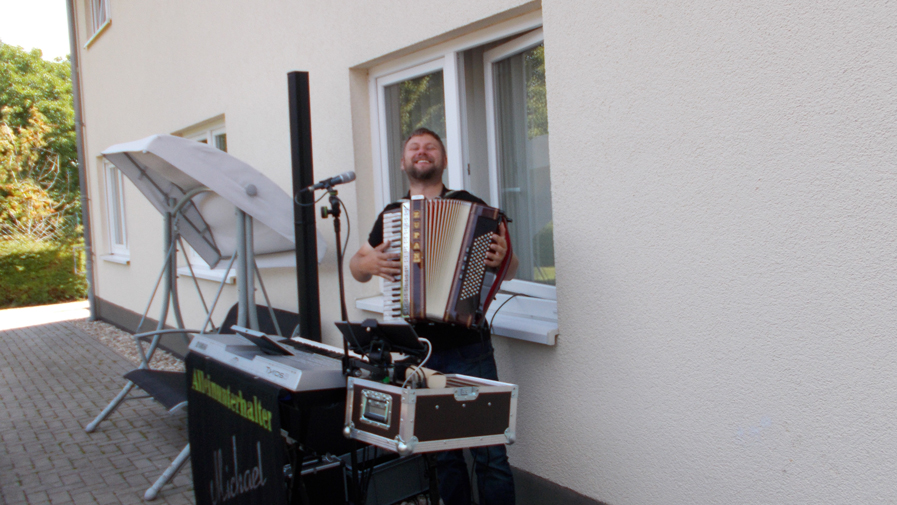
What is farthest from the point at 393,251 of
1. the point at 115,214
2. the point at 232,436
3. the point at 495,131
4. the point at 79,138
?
the point at 79,138

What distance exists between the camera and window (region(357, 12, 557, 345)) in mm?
3275

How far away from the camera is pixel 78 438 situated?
4797 mm

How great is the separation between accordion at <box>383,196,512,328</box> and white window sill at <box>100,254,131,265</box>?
7637 millimetres

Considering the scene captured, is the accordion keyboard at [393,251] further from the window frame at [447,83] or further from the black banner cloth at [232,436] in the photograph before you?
the window frame at [447,83]

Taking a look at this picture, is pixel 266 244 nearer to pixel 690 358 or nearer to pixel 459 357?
pixel 459 357

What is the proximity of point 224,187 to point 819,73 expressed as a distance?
309 cm

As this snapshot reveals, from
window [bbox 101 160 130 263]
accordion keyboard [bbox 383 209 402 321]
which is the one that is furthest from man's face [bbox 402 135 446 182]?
window [bbox 101 160 130 263]

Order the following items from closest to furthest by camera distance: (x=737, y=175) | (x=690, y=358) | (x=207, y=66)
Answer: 1. (x=737, y=175)
2. (x=690, y=358)
3. (x=207, y=66)

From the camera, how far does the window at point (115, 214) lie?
31.8 feet

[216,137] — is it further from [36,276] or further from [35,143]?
[35,143]

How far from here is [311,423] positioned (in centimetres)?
252

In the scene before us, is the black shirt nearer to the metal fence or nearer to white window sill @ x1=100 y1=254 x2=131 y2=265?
white window sill @ x1=100 y1=254 x2=131 y2=265

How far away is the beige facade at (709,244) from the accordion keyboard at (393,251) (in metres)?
0.73

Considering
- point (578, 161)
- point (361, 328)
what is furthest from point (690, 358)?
point (361, 328)
